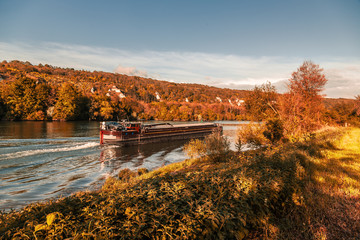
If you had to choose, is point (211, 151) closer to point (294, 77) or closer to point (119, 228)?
point (119, 228)

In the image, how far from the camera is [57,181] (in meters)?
13.9

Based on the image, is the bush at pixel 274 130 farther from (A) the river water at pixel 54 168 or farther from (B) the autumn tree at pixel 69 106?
(B) the autumn tree at pixel 69 106

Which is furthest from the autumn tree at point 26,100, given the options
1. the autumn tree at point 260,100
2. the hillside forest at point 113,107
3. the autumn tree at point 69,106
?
the autumn tree at point 260,100

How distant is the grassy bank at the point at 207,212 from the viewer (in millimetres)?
2352

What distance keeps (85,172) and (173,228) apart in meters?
16.2

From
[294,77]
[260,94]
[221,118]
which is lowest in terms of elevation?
[221,118]

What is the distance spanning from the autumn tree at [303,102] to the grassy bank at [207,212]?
14125mm

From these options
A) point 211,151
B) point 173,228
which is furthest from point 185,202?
point 211,151

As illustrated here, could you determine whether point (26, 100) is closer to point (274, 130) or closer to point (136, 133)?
point (136, 133)

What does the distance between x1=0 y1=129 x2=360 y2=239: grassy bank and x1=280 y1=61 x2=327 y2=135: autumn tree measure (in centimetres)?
1412

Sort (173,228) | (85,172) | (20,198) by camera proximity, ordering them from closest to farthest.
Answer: (173,228), (20,198), (85,172)

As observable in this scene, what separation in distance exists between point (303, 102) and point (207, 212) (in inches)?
815

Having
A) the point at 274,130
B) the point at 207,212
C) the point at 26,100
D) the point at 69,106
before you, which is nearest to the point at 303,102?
the point at 274,130

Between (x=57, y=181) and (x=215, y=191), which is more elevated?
(x=215, y=191)
